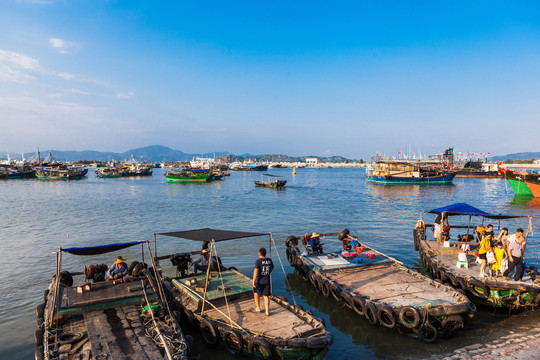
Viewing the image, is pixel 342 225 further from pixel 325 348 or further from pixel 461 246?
pixel 325 348

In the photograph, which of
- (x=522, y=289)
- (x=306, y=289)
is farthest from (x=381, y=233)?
(x=522, y=289)

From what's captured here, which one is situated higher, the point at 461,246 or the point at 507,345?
the point at 461,246

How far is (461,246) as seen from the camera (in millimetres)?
17297

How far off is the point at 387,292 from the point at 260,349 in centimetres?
571

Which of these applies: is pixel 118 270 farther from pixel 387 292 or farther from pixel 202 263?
pixel 387 292

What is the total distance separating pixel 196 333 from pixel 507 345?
10.1 metres

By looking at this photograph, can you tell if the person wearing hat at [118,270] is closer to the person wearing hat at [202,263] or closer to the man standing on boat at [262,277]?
the person wearing hat at [202,263]

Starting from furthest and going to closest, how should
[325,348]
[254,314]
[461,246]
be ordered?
[461,246] < [254,314] < [325,348]

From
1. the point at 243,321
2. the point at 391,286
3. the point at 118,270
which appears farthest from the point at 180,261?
the point at 391,286

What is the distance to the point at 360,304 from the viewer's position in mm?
11555

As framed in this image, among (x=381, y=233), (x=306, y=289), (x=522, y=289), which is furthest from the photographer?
(x=381, y=233)

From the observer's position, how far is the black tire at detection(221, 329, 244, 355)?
9.09 meters

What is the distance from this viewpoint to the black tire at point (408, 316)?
10227 millimetres

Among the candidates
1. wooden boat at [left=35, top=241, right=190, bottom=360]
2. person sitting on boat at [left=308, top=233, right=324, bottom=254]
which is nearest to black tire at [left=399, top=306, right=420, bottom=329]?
wooden boat at [left=35, top=241, right=190, bottom=360]
